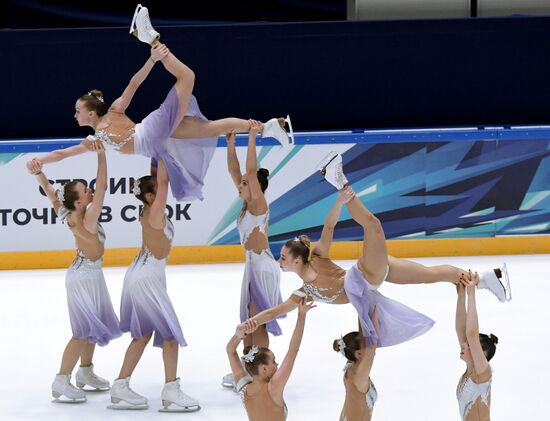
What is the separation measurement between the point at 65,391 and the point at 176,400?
0.75 m

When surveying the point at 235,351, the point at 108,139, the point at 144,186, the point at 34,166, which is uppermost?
the point at 108,139

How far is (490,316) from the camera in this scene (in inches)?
362

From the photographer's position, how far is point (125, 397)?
7258 millimetres

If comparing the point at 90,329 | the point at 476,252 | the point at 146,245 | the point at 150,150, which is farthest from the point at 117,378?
the point at 476,252

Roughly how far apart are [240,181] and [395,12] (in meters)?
5.65

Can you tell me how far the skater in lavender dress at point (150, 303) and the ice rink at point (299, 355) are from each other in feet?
0.59

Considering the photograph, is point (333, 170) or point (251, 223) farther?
point (251, 223)

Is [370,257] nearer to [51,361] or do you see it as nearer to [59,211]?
[59,211]

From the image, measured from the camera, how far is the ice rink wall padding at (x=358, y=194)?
10.9m

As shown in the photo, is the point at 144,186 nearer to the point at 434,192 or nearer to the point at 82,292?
the point at 82,292

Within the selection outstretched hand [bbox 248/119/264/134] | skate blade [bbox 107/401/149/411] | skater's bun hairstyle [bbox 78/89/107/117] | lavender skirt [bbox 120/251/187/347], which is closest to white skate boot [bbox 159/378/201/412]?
skate blade [bbox 107/401/149/411]

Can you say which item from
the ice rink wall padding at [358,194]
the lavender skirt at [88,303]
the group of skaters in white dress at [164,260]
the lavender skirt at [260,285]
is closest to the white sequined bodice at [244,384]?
the group of skaters in white dress at [164,260]

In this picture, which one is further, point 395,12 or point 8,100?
point 395,12

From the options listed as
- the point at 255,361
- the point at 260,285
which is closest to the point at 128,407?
the point at 260,285
